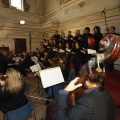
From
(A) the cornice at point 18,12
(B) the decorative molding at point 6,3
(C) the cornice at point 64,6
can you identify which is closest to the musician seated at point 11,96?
(C) the cornice at point 64,6

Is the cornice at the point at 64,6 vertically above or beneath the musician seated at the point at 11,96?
above

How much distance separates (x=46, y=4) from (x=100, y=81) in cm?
1206

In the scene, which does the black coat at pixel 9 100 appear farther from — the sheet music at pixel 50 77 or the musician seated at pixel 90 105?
the musician seated at pixel 90 105

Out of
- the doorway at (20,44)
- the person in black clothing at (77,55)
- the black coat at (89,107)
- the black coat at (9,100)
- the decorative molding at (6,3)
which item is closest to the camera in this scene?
the black coat at (89,107)

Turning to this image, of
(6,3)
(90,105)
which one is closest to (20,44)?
(6,3)

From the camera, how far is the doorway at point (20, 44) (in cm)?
1072

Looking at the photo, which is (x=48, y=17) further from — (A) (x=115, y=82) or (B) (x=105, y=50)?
(B) (x=105, y=50)

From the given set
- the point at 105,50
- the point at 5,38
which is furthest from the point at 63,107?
the point at 5,38

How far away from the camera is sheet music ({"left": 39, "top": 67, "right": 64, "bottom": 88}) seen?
243 cm

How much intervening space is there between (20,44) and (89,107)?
10764 millimetres

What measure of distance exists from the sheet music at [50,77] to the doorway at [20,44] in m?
9.09

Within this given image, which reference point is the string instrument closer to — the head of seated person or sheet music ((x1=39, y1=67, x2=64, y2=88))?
sheet music ((x1=39, y1=67, x2=64, y2=88))

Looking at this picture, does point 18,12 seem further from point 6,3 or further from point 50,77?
point 50,77

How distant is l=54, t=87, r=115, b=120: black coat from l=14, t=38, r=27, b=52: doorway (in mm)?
10464
